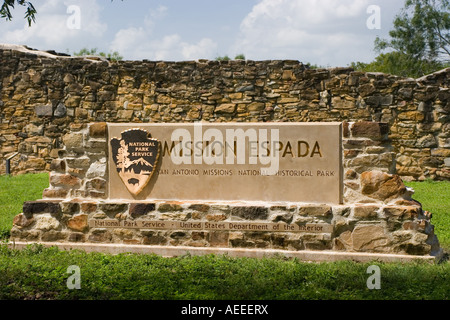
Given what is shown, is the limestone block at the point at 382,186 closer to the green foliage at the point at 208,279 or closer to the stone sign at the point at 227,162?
the stone sign at the point at 227,162

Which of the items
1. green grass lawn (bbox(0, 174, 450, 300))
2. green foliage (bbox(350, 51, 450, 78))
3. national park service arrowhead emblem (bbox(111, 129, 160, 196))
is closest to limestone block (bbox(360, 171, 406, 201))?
green grass lawn (bbox(0, 174, 450, 300))

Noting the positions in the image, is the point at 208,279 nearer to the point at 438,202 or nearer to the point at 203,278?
the point at 203,278

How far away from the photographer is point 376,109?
1177 centimetres

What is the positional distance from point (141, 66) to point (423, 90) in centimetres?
619

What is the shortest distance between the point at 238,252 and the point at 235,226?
0.29 meters

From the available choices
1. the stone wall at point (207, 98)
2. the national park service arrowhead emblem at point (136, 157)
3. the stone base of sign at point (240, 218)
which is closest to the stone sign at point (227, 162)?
the national park service arrowhead emblem at point (136, 157)

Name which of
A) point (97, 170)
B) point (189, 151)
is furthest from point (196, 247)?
point (97, 170)

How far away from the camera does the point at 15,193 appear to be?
33.2ft

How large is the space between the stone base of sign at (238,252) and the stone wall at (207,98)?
6.31m

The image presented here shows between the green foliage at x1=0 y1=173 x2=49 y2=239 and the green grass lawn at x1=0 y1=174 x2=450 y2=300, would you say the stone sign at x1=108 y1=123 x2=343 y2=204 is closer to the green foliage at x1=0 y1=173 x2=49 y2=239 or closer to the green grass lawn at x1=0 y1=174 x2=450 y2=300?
the green grass lawn at x1=0 y1=174 x2=450 y2=300

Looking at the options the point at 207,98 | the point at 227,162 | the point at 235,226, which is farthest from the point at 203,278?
the point at 207,98

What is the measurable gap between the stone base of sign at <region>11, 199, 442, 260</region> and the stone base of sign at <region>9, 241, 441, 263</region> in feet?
0.07

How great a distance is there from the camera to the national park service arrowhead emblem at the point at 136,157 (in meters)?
6.50

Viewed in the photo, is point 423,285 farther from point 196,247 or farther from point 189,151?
Answer: point 189,151
